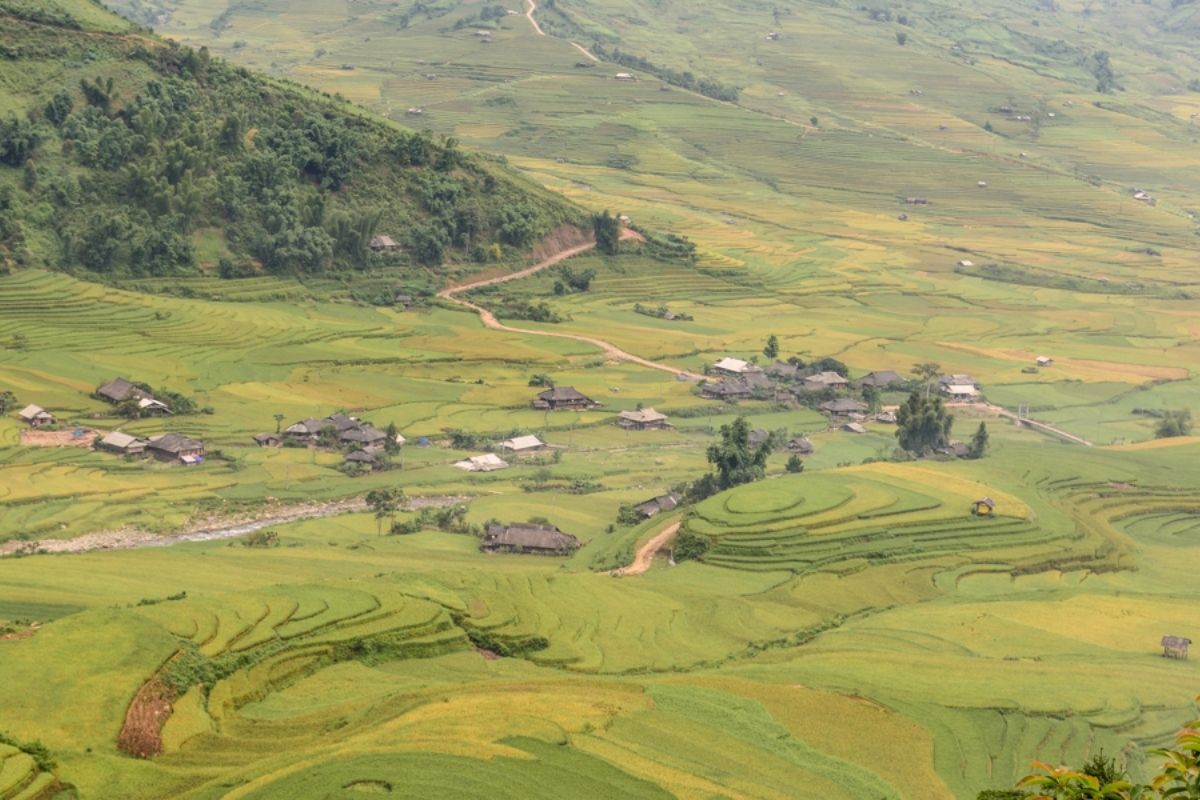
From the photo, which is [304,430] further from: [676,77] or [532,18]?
[532,18]

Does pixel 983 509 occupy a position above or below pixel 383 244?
above

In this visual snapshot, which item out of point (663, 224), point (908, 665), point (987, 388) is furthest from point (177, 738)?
point (663, 224)

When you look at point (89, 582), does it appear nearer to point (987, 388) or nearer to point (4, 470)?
point (4, 470)

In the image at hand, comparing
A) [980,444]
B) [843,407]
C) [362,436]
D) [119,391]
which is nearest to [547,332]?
[843,407]

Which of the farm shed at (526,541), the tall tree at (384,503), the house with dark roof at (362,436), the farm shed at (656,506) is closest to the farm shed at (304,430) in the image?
the house with dark roof at (362,436)

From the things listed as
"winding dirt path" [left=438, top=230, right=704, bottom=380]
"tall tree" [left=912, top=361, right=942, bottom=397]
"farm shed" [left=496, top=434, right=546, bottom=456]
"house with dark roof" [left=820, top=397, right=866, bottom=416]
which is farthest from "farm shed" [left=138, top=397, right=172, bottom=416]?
"tall tree" [left=912, top=361, right=942, bottom=397]

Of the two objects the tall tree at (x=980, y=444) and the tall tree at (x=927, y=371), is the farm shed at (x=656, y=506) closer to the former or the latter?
the tall tree at (x=980, y=444)
